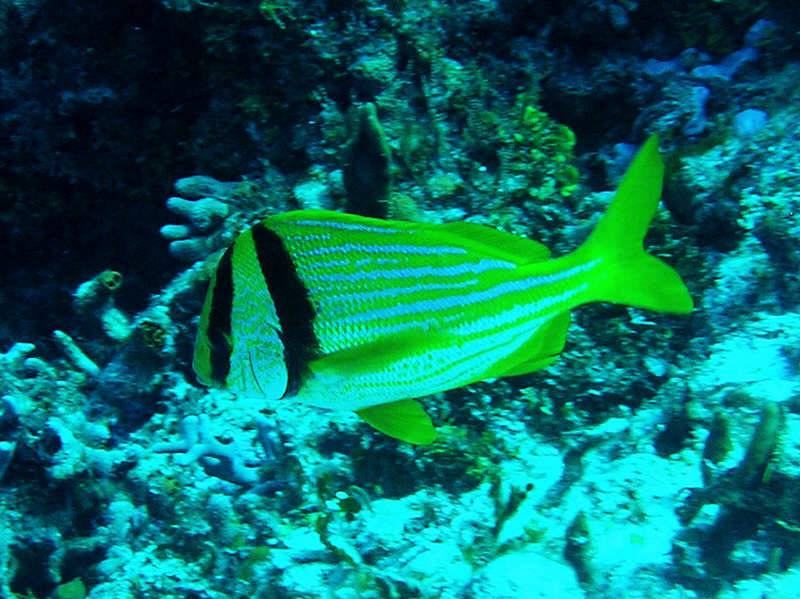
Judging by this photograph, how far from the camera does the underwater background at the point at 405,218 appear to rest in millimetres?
2469

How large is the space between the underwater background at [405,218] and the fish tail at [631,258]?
41.9 inches

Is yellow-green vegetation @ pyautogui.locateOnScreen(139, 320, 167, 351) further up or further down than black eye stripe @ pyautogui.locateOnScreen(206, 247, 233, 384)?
further down

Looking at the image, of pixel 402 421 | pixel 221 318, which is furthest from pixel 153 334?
pixel 402 421

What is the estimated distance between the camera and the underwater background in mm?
2469

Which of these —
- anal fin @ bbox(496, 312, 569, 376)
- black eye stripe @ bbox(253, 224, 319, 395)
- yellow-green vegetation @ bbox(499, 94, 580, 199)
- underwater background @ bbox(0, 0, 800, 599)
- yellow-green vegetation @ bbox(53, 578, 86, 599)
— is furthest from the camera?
yellow-green vegetation @ bbox(499, 94, 580, 199)

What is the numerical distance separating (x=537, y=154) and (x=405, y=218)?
0.99 meters

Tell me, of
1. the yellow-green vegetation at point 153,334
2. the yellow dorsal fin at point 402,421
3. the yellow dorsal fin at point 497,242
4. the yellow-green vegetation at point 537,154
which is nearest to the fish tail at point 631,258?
the yellow dorsal fin at point 497,242

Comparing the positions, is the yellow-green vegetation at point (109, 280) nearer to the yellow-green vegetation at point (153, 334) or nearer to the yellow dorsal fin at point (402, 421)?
the yellow-green vegetation at point (153, 334)

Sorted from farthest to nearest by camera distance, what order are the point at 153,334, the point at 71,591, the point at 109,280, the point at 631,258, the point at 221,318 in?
the point at 109,280, the point at 153,334, the point at 71,591, the point at 631,258, the point at 221,318

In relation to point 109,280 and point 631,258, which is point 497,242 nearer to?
point 631,258

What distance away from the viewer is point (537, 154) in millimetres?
3205

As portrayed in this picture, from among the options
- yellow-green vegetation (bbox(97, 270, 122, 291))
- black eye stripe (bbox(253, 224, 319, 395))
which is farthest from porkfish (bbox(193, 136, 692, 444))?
yellow-green vegetation (bbox(97, 270, 122, 291))

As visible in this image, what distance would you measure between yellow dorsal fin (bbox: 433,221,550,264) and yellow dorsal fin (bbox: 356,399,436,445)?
571 millimetres

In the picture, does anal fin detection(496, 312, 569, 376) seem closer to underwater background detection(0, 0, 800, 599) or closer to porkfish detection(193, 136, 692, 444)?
porkfish detection(193, 136, 692, 444)
